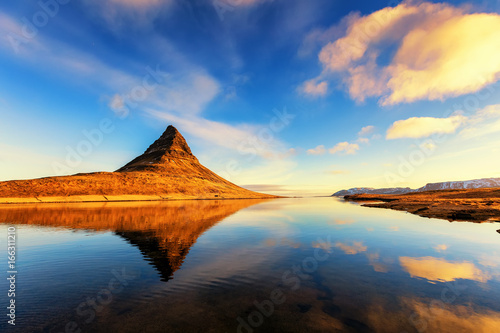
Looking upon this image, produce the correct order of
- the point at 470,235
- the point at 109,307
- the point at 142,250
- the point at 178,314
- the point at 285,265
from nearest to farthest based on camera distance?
the point at 178,314 < the point at 109,307 < the point at 285,265 < the point at 142,250 < the point at 470,235

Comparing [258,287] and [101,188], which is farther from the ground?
[101,188]

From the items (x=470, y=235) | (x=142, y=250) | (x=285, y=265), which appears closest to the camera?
(x=285, y=265)

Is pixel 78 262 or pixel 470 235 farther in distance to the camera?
pixel 470 235

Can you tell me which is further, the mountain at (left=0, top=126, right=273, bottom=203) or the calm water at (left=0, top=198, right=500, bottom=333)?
the mountain at (left=0, top=126, right=273, bottom=203)

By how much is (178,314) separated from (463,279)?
14.7 metres

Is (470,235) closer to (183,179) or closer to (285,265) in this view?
(285,265)

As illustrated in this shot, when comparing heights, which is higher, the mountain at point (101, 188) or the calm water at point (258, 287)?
the mountain at point (101, 188)

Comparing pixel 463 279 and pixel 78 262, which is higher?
pixel 78 262

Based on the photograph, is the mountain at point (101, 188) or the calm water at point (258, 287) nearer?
the calm water at point (258, 287)

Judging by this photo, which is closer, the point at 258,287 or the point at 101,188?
the point at 258,287

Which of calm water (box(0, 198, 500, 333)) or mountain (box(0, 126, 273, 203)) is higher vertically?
mountain (box(0, 126, 273, 203))

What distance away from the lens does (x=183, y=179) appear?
555 ft

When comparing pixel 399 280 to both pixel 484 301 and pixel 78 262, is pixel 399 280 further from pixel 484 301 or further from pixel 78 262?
pixel 78 262

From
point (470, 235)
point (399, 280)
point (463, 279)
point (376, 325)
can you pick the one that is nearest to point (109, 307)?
point (376, 325)
